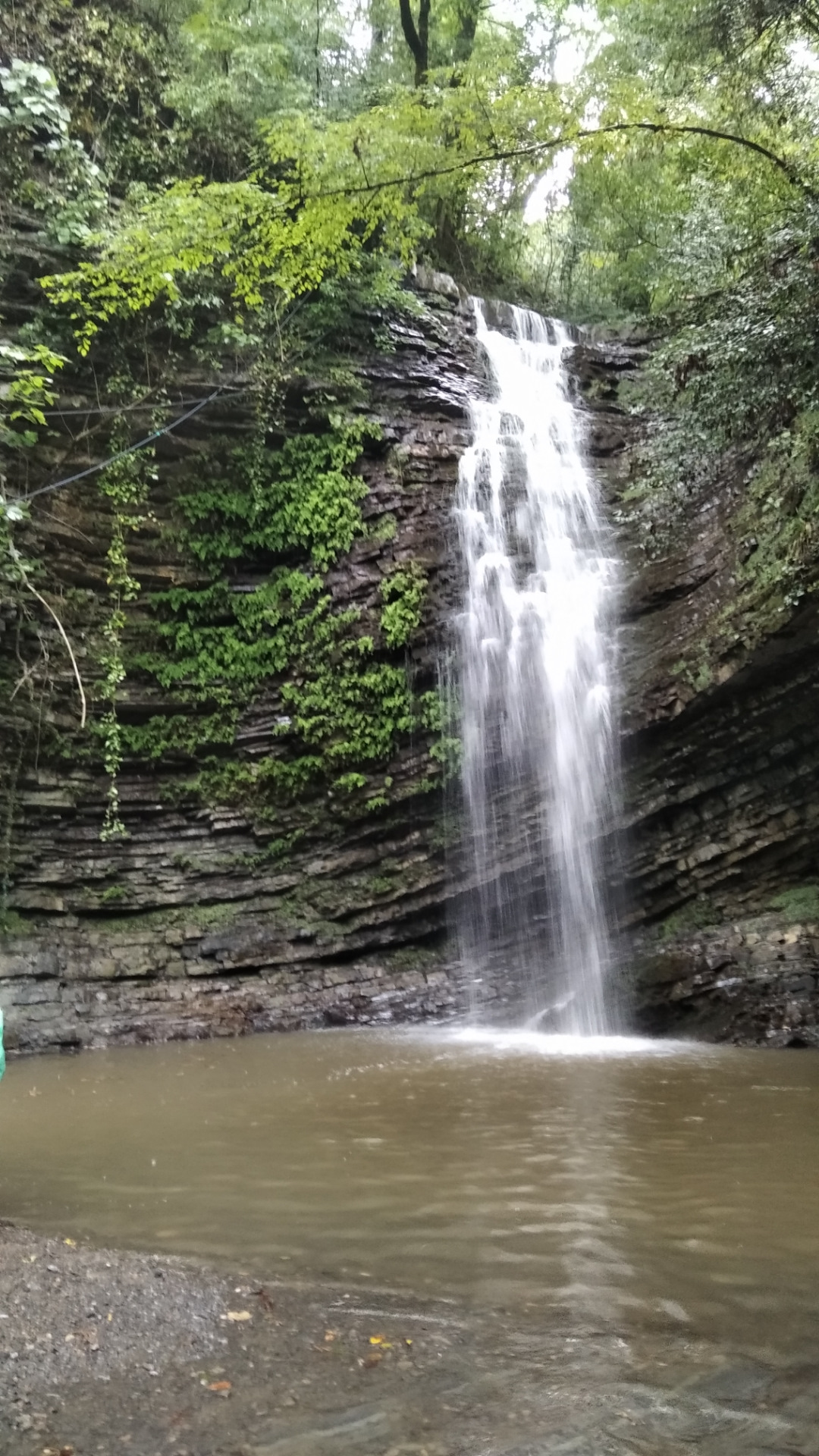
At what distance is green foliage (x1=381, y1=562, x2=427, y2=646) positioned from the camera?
12.3 meters

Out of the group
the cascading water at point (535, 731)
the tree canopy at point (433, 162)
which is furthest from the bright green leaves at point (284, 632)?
the tree canopy at point (433, 162)

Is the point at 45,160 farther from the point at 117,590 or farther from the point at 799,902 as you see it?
the point at 799,902

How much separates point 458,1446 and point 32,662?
410 inches

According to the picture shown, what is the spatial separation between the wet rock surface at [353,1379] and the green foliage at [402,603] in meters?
9.34

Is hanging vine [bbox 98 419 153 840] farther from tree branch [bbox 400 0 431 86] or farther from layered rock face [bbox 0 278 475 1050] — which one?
tree branch [bbox 400 0 431 86]

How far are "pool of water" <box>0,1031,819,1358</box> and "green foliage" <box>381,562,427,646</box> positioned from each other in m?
5.59

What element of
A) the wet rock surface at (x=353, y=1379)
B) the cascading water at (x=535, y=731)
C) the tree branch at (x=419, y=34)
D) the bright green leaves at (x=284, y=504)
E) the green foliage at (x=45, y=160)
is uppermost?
the tree branch at (x=419, y=34)

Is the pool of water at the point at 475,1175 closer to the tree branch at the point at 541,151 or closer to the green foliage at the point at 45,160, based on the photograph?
the tree branch at the point at 541,151

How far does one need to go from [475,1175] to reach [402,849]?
6817 mm

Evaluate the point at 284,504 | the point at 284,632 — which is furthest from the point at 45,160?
the point at 284,632

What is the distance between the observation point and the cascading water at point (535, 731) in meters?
10.9

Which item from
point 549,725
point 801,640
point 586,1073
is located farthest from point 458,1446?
point 549,725

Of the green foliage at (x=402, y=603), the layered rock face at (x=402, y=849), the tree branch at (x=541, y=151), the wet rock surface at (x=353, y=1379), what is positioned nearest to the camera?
the wet rock surface at (x=353, y=1379)

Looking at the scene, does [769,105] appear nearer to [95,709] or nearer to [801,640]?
[801,640]
